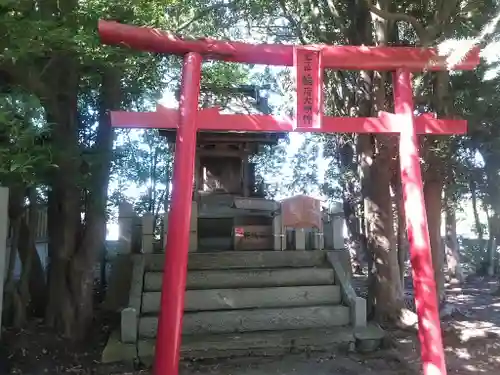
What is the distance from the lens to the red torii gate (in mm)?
5188

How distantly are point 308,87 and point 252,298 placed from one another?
369 cm

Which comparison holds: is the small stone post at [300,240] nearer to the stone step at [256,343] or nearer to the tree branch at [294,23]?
the stone step at [256,343]

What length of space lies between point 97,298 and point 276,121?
6.01 m

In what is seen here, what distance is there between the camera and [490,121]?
821 cm

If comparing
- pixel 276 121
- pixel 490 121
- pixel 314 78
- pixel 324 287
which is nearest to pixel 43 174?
pixel 276 121

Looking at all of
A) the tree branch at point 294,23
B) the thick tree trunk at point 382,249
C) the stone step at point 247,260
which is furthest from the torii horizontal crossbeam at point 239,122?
the tree branch at point 294,23

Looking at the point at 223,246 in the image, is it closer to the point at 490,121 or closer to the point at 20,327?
the point at 20,327

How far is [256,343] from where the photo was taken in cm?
685

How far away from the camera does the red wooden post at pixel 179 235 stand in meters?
5.11

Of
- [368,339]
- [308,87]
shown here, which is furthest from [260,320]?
[308,87]

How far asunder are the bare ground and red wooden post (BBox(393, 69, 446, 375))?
1.15 m

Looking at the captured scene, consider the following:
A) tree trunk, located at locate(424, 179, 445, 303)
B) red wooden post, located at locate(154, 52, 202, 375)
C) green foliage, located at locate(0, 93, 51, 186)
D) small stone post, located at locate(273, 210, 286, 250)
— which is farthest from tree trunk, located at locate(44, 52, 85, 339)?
tree trunk, located at locate(424, 179, 445, 303)

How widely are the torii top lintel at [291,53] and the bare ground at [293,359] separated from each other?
395 centimetres

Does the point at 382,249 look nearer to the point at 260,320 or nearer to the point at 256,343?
the point at 260,320
